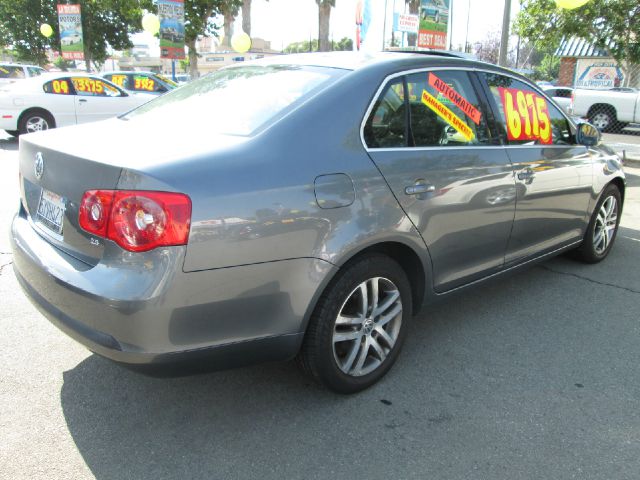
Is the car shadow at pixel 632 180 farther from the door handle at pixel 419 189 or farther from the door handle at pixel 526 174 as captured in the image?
the door handle at pixel 419 189

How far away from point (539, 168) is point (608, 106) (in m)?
17.2

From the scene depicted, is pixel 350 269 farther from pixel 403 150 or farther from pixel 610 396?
pixel 610 396

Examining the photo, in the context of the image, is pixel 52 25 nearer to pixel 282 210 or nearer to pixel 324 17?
pixel 324 17

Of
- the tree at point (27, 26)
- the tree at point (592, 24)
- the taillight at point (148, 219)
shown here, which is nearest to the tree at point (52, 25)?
the tree at point (27, 26)

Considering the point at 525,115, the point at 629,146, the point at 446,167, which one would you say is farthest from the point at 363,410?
the point at 629,146

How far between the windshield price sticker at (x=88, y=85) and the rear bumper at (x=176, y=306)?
11687mm

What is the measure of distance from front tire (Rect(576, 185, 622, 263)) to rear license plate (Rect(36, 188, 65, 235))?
406 cm

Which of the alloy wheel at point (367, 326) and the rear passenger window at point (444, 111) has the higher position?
the rear passenger window at point (444, 111)

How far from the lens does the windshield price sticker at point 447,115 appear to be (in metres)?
3.17

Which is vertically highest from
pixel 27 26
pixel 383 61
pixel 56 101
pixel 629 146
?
pixel 27 26

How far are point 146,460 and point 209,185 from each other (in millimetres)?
1198

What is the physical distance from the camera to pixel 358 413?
2771 mm

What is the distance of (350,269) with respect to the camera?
2686 millimetres

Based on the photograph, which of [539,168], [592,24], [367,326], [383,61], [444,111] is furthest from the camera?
[592,24]
